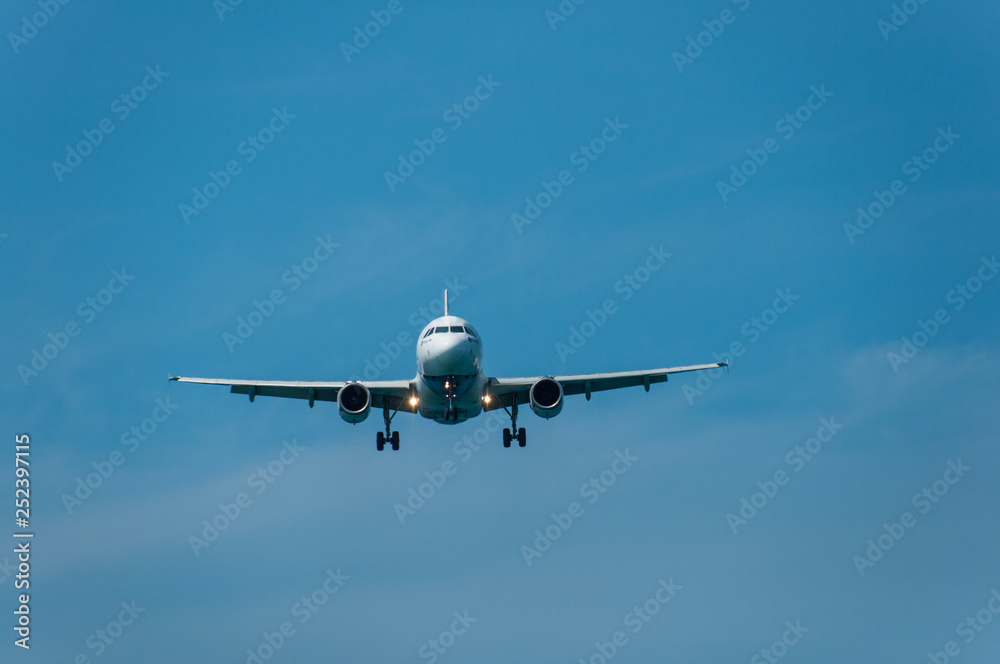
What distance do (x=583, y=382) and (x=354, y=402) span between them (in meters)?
11.1

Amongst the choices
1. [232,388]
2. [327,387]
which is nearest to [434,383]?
[327,387]

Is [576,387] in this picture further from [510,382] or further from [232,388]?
[232,388]

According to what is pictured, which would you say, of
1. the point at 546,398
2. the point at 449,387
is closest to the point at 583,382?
the point at 546,398

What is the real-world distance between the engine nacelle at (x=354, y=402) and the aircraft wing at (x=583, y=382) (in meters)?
5.79

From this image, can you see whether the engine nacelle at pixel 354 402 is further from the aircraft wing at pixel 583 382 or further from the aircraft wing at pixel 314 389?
the aircraft wing at pixel 583 382

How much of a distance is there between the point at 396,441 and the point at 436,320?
375 inches

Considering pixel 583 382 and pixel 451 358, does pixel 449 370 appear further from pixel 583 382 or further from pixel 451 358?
pixel 583 382

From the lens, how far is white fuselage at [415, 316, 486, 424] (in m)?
57.1

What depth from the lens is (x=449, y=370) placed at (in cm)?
5728

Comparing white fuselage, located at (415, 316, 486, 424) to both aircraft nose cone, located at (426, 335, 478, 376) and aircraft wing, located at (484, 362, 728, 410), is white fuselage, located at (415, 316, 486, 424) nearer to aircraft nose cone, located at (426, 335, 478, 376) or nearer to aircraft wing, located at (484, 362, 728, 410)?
aircraft nose cone, located at (426, 335, 478, 376)

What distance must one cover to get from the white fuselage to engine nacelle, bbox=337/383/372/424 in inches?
93.4

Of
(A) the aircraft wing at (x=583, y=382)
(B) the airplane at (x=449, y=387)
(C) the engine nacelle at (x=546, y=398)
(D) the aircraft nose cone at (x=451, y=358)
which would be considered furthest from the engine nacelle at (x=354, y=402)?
(C) the engine nacelle at (x=546, y=398)

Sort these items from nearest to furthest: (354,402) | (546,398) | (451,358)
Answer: (451,358) → (354,402) → (546,398)

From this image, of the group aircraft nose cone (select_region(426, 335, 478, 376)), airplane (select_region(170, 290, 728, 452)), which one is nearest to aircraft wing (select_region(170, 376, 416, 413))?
airplane (select_region(170, 290, 728, 452))
